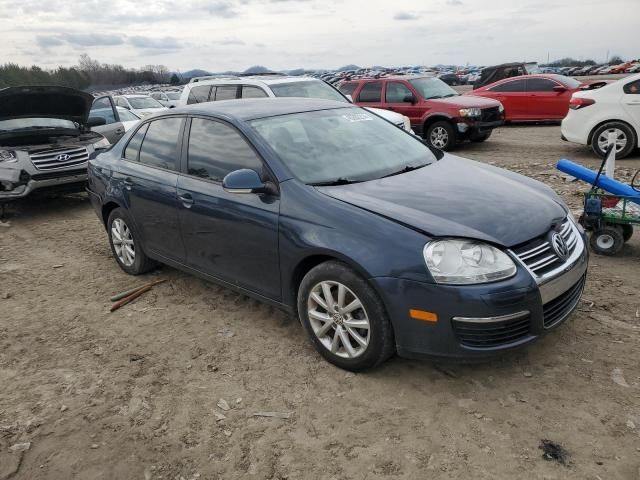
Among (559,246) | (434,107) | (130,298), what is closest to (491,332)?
(559,246)

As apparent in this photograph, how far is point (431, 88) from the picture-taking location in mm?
12422

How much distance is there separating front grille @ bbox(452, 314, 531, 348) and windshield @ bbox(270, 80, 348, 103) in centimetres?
714

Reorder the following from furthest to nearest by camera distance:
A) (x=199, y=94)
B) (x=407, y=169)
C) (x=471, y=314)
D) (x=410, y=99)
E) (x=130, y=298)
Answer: (x=410, y=99) < (x=199, y=94) < (x=130, y=298) < (x=407, y=169) < (x=471, y=314)

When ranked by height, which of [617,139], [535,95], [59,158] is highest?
[535,95]

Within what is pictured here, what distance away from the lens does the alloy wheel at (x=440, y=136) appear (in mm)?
11703

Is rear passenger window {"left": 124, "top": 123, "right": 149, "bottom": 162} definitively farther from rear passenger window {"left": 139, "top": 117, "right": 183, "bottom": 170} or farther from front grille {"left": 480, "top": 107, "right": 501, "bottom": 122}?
front grille {"left": 480, "top": 107, "right": 501, "bottom": 122}

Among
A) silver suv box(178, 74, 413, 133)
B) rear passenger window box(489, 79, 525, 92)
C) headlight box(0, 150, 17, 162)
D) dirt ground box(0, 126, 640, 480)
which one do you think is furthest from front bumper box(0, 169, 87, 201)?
rear passenger window box(489, 79, 525, 92)

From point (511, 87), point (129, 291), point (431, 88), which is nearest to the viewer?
point (129, 291)

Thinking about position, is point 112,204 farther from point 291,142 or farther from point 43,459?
point 43,459

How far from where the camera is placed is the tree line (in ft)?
150

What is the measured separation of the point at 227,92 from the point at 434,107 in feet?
14.8

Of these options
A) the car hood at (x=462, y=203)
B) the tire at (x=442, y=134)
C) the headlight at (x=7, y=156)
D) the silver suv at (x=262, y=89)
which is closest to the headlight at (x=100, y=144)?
the headlight at (x=7, y=156)

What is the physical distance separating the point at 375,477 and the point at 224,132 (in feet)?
8.66

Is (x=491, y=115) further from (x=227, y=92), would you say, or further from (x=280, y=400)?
(x=280, y=400)
